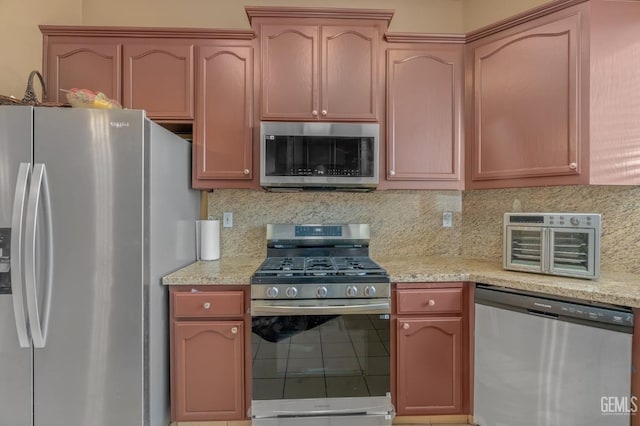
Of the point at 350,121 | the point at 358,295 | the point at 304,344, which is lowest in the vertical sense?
the point at 304,344

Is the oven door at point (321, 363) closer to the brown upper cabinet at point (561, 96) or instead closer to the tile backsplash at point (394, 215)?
the tile backsplash at point (394, 215)

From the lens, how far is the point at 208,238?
6.92 feet

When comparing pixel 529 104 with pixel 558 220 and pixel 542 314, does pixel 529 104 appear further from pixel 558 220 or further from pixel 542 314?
pixel 542 314

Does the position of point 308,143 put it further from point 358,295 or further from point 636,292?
point 636,292

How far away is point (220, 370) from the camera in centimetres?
168

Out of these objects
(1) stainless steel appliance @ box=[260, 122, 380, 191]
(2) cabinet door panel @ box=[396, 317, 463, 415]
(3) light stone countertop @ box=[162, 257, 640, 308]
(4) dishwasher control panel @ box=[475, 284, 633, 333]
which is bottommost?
(2) cabinet door panel @ box=[396, 317, 463, 415]

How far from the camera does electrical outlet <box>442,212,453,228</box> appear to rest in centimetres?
239

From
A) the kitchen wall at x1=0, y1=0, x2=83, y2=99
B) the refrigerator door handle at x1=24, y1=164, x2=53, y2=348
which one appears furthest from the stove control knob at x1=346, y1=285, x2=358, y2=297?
the kitchen wall at x1=0, y1=0, x2=83, y2=99

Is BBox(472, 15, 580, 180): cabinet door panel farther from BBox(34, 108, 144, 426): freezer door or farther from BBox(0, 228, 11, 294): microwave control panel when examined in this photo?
BBox(0, 228, 11, 294): microwave control panel

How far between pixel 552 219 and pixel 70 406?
2591 millimetres

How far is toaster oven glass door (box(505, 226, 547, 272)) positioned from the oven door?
84cm

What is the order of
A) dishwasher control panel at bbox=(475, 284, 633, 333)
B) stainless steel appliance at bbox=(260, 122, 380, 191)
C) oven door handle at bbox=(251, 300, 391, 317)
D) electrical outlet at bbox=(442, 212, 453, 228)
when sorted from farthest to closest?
electrical outlet at bbox=(442, 212, 453, 228) → stainless steel appliance at bbox=(260, 122, 380, 191) → oven door handle at bbox=(251, 300, 391, 317) → dishwasher control panel at bbox=(475, 284, 633, 333)

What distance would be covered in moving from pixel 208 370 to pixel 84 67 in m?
2.02

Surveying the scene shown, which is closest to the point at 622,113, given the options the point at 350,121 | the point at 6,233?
the point at 350,121
